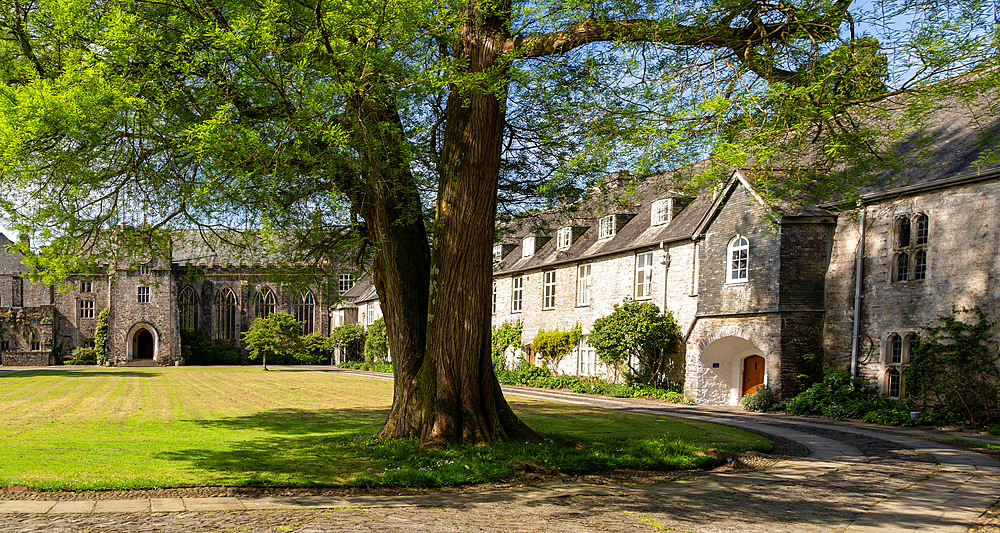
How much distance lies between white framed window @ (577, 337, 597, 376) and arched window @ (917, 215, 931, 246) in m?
14.2

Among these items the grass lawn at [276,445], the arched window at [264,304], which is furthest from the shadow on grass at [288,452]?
the arched window at [264,304]

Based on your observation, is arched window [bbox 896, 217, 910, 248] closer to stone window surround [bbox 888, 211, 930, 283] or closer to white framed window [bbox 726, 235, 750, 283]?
stone window surround [bbox 888, 211, 930, 283]

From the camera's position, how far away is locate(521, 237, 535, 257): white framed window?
38031 mm

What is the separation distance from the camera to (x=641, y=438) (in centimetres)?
1264

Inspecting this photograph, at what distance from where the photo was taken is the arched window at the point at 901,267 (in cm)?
1870

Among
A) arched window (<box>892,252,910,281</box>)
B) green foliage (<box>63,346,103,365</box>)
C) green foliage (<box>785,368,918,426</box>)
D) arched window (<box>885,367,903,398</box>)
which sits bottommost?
green foliage (<box>63,346,103,365</box>)

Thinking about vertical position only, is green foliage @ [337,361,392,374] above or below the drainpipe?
below

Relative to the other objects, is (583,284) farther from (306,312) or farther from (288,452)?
(306,312)

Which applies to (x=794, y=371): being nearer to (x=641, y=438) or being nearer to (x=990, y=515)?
(x=641, y=438)

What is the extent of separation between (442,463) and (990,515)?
6136 mm

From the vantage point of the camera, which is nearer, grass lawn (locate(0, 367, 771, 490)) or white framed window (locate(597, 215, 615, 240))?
grass lawn (locate(0, 367, 771, 490))

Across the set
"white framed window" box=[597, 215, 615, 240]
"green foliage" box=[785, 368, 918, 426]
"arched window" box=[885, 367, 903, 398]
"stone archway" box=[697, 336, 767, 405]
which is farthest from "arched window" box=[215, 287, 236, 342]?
"arched window" box=[885, 367, 903, 398]

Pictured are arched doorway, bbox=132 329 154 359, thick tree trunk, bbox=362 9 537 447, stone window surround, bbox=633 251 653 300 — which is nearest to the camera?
thick tree trunk, bbox=362 9 537 447

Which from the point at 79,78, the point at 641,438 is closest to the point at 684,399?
the point at 641,438
